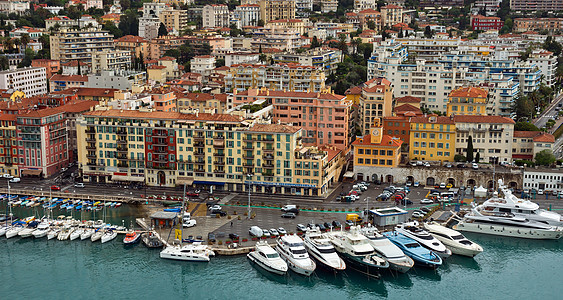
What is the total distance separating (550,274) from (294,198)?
68.3 ft

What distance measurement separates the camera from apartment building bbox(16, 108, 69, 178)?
6259 cm

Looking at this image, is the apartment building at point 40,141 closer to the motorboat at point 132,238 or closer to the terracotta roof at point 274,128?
the motorboat at point 132,238

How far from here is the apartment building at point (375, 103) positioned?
7162cm

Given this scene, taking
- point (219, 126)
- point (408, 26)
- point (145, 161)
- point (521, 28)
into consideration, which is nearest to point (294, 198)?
point (219, 126)

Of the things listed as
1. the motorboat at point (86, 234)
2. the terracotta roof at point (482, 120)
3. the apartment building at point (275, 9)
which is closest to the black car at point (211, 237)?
the motorboat at point (86, 234)

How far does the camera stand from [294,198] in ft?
189

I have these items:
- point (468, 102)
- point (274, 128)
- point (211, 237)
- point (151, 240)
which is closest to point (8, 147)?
point (151, 240)

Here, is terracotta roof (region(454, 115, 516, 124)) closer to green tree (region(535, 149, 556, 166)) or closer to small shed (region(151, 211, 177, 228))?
green tree (region(535, 149, 556, 166))

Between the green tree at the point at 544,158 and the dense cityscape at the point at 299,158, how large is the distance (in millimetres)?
158

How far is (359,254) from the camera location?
4500 cm

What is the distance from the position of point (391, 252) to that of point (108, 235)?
20.2m

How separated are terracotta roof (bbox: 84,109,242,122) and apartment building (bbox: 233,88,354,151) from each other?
9.37 meters

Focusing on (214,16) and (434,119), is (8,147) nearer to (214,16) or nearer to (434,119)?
(434,119)

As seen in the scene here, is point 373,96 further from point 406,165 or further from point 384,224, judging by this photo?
point 384,224
